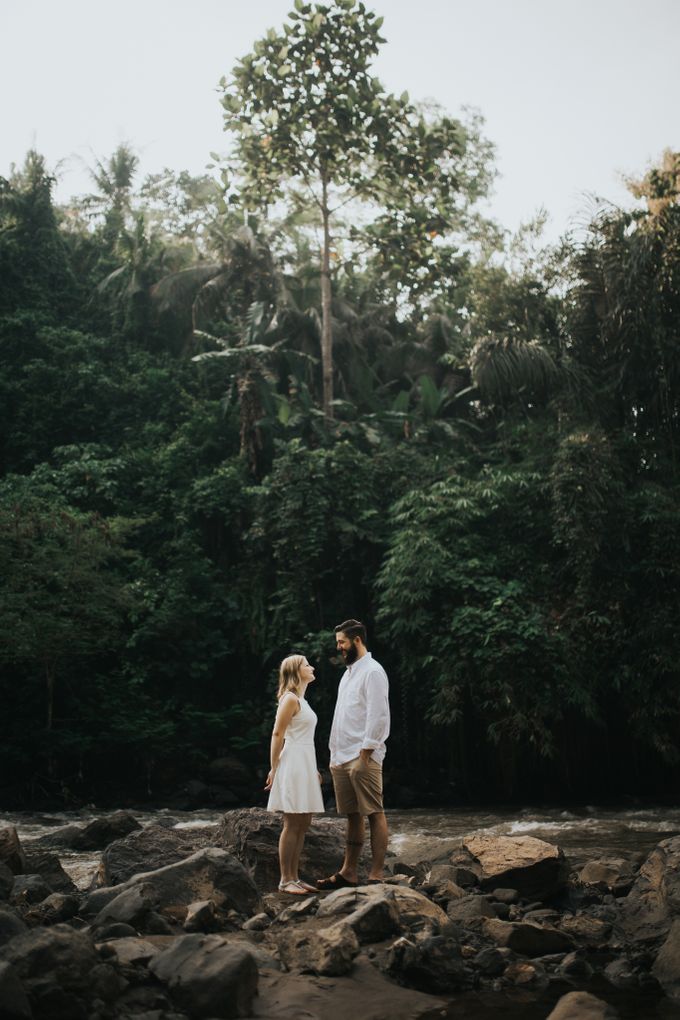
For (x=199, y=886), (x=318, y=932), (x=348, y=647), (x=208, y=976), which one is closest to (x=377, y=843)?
(x=199, y=886)

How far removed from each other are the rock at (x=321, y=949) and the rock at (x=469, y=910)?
0.98 meters

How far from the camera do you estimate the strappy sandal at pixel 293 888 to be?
259 inches

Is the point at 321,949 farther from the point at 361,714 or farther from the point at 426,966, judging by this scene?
the point at 361,714

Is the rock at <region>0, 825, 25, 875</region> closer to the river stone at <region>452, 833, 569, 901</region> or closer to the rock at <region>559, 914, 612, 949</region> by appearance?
the river stone at <region>452, 833, 569, 901</region>

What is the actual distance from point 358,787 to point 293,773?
0.46 m

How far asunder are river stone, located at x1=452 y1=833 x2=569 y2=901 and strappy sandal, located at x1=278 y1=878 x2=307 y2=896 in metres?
1.26

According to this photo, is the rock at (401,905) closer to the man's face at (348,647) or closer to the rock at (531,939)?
the rock at (531,939)

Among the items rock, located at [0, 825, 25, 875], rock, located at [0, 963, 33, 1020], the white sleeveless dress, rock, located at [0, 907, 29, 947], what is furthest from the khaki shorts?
rock, located at [0, 963, 33, 1020]

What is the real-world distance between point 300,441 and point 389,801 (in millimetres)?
7084

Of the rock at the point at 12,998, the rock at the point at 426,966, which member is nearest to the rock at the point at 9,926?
the rock at the point at 12,998

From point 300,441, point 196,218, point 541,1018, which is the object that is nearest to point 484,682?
point 300,441

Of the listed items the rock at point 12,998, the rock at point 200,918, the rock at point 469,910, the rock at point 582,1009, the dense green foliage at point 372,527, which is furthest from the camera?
the dense green foliage at point 372,527

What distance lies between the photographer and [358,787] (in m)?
6.61

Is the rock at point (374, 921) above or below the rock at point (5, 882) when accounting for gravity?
above
